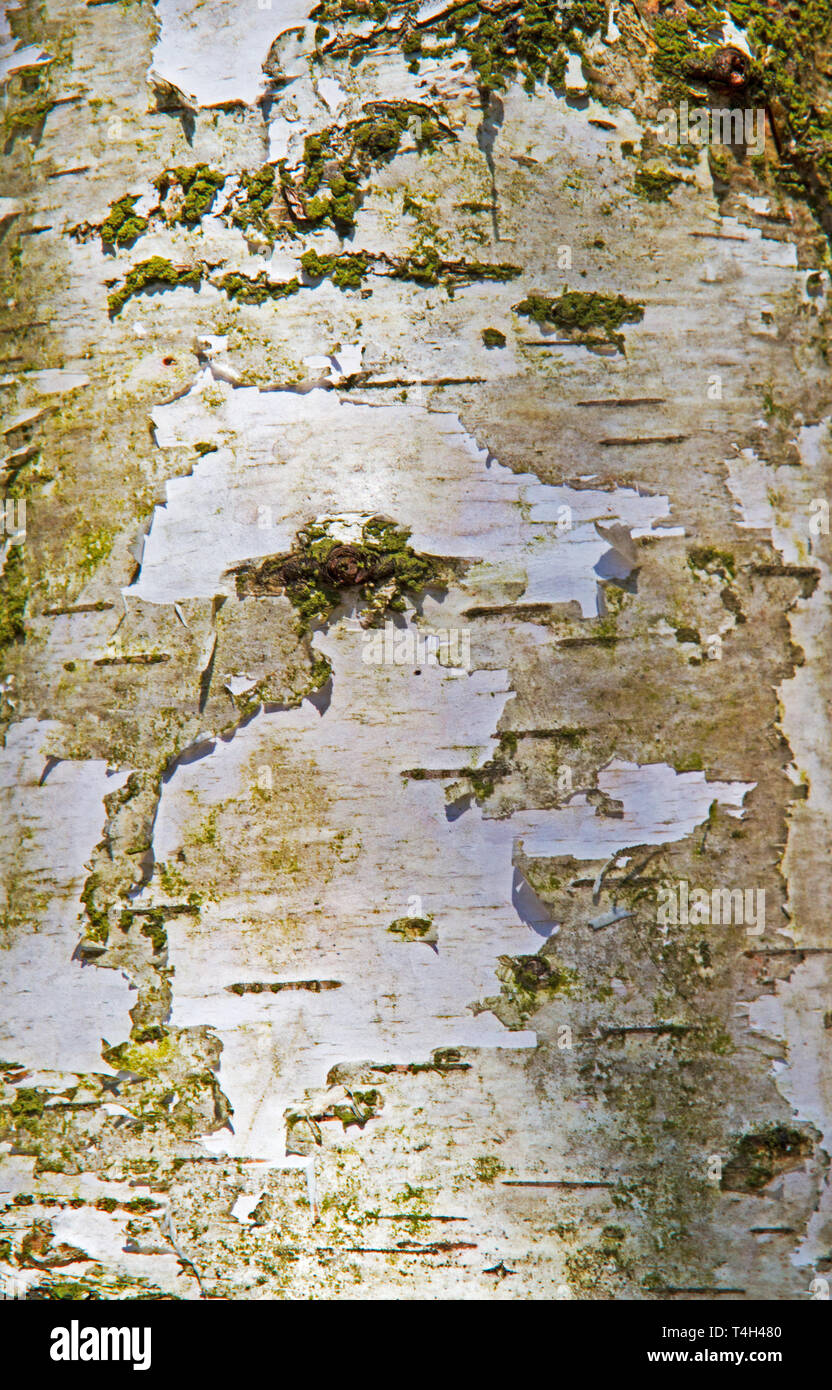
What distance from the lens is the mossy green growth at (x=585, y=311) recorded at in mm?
1540

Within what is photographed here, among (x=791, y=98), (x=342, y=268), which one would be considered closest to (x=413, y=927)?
(x=342, y=268)

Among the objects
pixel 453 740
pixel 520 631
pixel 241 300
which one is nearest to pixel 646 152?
pixel 241 300

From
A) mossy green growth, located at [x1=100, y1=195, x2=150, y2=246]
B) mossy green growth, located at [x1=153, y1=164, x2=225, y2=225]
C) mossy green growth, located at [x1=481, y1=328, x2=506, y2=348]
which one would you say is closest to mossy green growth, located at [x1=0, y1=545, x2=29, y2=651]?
mossy green growth, located at [x1=100, y1=195, x2=150, y2=246]

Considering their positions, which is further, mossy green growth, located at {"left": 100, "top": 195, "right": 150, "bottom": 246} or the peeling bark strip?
mossy green growth, located at {"left": 100, "top": 195, "right": 150, "bottom": 246}

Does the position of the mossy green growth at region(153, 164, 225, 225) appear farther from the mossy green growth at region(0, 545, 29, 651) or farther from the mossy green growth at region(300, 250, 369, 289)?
the mossy green growth at region(0, 545, 29, 651)

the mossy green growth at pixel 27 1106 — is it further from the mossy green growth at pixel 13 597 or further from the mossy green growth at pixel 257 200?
the mossy green growth at pixel 257 200

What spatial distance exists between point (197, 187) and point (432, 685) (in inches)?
42.6

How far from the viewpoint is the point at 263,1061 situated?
150 cm

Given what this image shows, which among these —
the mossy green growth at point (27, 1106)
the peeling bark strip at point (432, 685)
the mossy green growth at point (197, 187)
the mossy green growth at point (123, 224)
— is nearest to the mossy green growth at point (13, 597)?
the peeling bark strip at point (432, 685)

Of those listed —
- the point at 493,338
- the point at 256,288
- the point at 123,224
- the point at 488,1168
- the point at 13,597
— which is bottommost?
the point at 488,1168

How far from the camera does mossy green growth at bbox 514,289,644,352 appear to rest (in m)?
1.54

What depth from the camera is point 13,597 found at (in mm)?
1670

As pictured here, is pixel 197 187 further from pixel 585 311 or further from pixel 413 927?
pixel 413 927

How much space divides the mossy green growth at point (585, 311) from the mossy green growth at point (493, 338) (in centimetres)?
6
